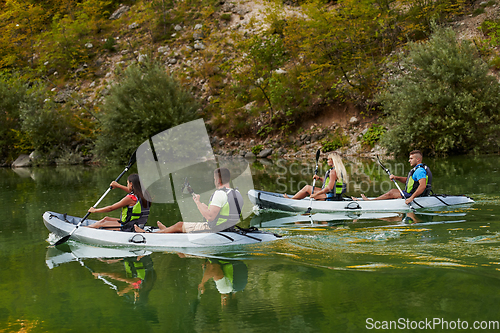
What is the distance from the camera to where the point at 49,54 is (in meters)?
39.2

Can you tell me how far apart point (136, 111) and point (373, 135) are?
48.1 feet

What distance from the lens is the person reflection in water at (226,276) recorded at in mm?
4805

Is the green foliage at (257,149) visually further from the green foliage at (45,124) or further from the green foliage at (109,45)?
the green foliage at (109,45)

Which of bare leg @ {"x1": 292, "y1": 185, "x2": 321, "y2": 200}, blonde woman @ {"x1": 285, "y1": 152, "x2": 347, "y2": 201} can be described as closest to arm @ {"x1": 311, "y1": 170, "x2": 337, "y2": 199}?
blonde woman @ {"x1": 285, "y1": 152, "x2": 347, "y2": 201}

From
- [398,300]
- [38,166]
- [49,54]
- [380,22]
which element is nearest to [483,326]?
[398,300]

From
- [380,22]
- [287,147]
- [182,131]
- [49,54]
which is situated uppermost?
[49,54]

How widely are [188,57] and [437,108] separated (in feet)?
72.2

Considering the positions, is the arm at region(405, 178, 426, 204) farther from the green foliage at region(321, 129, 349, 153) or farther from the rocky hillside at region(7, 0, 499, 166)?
the green foliage at region(321, 129, 349, 153)

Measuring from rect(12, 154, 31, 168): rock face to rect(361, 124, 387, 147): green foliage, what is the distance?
82.5ft

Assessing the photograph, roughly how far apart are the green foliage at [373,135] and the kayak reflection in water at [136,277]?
19.6 m

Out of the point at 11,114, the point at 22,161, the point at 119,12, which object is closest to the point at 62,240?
the point at 22,161

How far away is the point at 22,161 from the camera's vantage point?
32188 millimetres

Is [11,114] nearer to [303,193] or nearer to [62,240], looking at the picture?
[62,240]

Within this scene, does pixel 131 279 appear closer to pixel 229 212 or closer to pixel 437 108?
pixel 229 212
